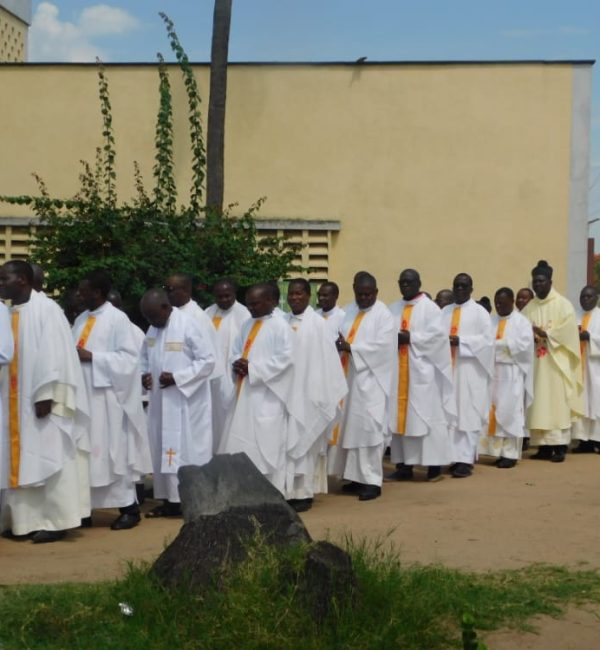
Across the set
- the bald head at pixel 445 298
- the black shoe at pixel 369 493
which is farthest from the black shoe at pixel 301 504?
the bald head at pixel 445 298

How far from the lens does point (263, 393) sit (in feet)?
36.9

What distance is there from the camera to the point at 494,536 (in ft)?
32.0

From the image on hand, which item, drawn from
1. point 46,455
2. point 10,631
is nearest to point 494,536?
point 46,455

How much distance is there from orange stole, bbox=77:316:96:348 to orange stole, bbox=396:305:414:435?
3878 mm

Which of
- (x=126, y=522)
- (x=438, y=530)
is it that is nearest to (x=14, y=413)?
(x=126, y=522)

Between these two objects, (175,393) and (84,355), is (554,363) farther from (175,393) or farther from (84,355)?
(84,355)

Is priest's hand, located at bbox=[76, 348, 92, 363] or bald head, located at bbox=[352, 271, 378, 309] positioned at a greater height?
bald head, located at bbox=[352, 271, 378, 309]

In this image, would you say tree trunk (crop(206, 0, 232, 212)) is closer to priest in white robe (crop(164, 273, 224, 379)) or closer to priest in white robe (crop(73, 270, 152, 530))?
priest in white robe (crop(164, 273, 224, 379))

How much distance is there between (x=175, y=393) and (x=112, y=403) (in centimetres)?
67

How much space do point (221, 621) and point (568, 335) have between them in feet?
32.1

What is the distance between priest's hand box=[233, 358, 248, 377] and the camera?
36.5 ft

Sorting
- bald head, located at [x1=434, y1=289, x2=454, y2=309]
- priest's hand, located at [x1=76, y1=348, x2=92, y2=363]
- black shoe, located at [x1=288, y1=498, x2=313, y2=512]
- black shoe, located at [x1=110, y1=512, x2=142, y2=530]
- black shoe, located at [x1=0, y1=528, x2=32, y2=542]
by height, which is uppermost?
bald head, located at [x1=434, y1=289, x2=454, y2=309]

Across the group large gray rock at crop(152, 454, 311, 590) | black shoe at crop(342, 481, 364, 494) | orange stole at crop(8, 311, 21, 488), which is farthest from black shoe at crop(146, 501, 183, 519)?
large gray rock at crop(152, 454, 311, 590)

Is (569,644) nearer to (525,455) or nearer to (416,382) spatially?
(416,382)
